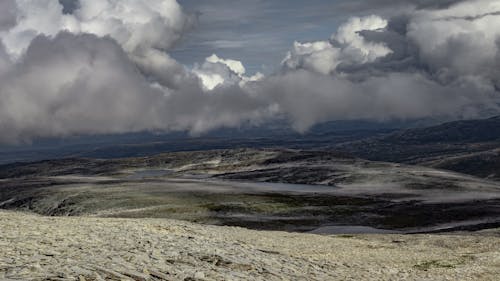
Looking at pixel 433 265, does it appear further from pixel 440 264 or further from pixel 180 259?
pixel 180 259

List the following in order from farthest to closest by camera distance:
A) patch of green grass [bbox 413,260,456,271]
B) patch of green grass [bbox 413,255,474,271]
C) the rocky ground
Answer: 1. patch of green grass [bbox 413,255,474,271]
2. patch of green grass [bbox 413,260,456,271]
3. the rocky ground

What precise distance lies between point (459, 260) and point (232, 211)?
411 ft

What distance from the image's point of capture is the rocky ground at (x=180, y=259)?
2838 centimetres

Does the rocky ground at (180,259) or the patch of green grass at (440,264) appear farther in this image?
the patch of green grass at (440,264)

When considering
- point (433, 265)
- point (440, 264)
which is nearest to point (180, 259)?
point (433, 265)

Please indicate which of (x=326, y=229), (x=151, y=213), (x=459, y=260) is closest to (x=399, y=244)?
(x=459, y=260)

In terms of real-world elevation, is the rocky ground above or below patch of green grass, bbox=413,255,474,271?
above

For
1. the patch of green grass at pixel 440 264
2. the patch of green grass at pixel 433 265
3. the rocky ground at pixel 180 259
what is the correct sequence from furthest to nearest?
the patch of green grass at pixel 440 264 → the patch of green grass at pixel 433 265 → the rocky ground at pixel 180 259

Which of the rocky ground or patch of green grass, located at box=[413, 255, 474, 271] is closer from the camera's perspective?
the rocky ground

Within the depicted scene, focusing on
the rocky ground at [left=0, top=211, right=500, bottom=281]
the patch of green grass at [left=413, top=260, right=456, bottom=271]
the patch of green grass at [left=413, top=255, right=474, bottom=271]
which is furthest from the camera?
the patch of green grass at [left=413, top=255, right=474, bottom=271]

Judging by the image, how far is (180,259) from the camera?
1363 inches

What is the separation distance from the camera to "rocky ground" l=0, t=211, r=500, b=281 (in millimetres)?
28384

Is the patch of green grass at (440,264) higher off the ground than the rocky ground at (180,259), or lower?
lower

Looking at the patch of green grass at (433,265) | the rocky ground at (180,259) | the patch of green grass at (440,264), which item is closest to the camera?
the rocky ground at (180,259)
